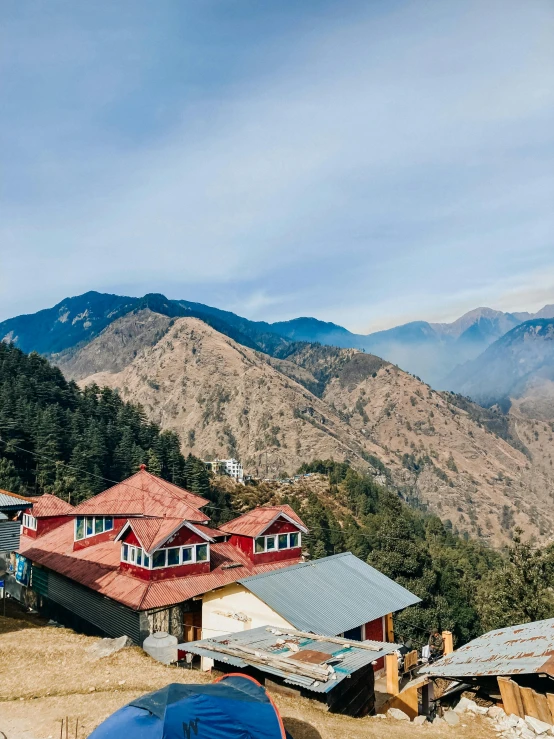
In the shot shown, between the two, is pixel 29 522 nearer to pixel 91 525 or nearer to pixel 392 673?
pixel 91 525

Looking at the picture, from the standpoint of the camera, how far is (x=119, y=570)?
31109mm

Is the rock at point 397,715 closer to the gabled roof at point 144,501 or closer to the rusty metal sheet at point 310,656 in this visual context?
the rusty metal sheet at point 310,656

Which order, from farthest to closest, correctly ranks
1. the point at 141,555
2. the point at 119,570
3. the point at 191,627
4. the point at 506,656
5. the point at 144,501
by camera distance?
1. the point at 144,501
2. the point at 119,570
3. the point at 141,555
4. the point at 191,627
5. the point at 506,656

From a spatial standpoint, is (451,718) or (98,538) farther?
(98,538)

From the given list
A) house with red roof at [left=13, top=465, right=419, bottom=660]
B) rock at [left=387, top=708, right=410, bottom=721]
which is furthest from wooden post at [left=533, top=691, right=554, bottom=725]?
house with red roof at [left=13, top=465, right=419, bottom=660]

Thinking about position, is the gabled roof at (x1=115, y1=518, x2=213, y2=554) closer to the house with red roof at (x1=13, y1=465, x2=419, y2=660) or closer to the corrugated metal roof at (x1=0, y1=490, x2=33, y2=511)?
the house with red roof at (x1=13, y1=465, x2=419, y2=660)

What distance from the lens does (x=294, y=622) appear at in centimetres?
2380

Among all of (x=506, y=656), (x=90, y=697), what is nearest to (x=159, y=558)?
(x=90, y=697)

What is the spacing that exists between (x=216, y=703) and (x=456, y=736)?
26.1 feet

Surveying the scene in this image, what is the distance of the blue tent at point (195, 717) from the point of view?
30.5 feet

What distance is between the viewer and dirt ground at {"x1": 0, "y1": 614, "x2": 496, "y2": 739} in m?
13.5

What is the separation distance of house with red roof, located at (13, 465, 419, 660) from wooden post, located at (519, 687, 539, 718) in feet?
35.1

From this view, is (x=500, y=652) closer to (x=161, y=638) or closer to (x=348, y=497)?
(x=161, y=638)

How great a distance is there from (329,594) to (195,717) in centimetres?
1887
